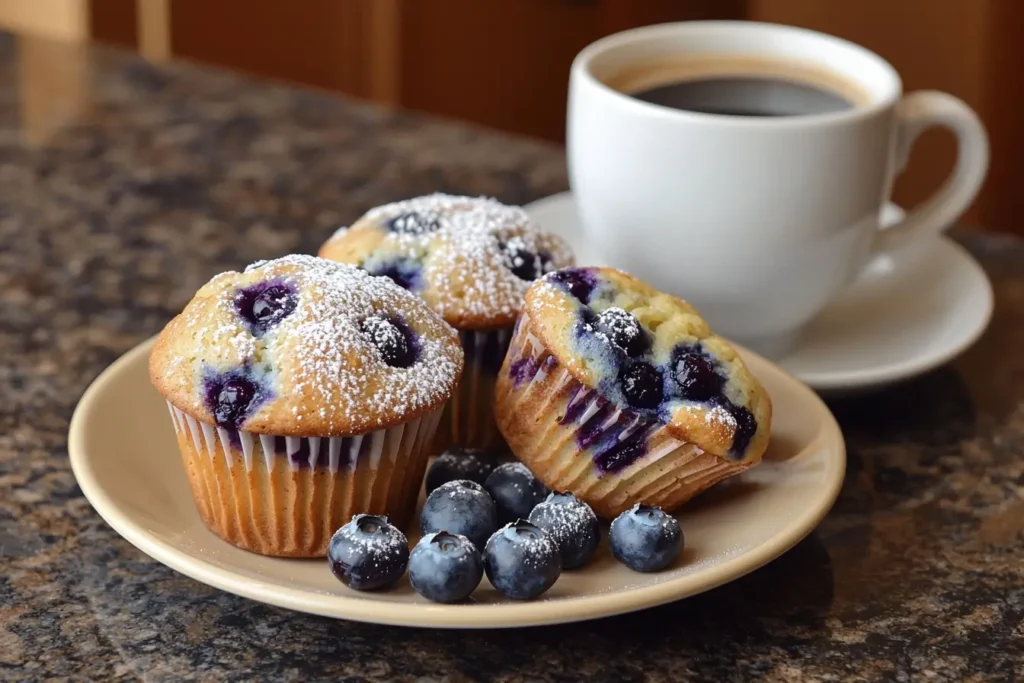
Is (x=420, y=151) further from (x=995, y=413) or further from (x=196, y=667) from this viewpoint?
(x=196, y=667)

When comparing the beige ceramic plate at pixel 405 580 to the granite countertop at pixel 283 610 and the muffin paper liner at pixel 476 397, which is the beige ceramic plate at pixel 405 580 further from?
the muffin paper liner at pixel 476 397

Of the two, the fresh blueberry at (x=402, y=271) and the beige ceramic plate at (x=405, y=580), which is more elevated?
the fresh blueberry at (x=402, y=271)

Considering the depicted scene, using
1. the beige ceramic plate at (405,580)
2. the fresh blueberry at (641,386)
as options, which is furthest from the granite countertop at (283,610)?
the fresh blueberry at (641,386)

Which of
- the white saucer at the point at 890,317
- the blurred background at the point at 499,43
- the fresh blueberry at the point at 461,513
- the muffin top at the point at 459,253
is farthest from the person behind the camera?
the blurred background at the point at 499,43

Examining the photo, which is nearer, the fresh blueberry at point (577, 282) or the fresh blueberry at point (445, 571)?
the fresh blueberry at point (445, 571)

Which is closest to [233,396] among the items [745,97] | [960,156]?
[745,97]

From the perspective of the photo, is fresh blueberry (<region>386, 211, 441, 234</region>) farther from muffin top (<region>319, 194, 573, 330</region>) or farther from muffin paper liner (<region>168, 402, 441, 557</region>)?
muffin paper liner (<region>168, 402, 441, 557</region>)
